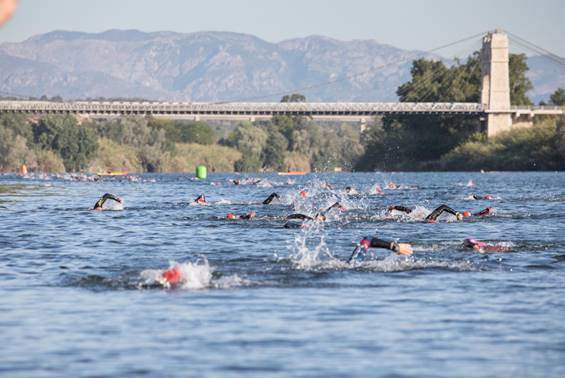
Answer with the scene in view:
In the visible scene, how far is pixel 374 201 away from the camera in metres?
Answer: 53.4

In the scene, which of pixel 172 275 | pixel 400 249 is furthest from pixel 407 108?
pixel 172 275

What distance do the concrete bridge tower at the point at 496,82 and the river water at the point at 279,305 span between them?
11357 centimetres

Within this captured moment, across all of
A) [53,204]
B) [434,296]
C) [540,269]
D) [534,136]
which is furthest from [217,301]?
[534,136]

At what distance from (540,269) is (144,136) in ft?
550

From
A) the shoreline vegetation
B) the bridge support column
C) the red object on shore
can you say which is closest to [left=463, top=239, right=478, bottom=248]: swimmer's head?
the red object on shore

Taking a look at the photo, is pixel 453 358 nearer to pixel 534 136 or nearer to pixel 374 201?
pixel 374 201

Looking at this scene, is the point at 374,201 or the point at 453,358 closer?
the point at 453,358

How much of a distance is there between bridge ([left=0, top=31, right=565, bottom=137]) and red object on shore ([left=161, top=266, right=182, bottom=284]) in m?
126

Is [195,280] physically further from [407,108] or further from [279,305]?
[407,108]

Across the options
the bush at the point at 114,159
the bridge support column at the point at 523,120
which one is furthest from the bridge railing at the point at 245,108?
the bush at the point at 114,159

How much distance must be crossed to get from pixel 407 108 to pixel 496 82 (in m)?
11.5

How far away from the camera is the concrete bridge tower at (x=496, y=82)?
145375 millimetres

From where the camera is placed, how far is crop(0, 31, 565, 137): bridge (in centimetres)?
14625

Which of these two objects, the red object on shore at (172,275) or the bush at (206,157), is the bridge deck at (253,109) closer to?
the bush at (206,157)
